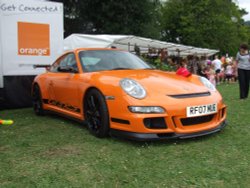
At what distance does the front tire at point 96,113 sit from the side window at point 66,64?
0.81 metres

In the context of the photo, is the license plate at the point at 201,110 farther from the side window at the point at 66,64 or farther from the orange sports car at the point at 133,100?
the side window at the point at 66,64

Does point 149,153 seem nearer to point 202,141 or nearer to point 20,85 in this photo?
point 202,141

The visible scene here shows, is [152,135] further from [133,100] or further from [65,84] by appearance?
[65,84]

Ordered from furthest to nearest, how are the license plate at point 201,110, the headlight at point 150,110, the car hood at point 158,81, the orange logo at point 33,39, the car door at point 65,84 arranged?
the orange logo at point 33,39, the car door at point 65,84, the car hood at point 158,81, the license plate at point 201,110, the headlight at point 150,110

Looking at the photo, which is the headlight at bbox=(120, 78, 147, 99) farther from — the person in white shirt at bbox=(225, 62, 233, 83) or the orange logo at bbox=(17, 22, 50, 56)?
the person in white shirt at bbox=(225, 62, 233, 83)

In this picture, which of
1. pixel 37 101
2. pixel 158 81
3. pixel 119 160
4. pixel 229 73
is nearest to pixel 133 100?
pixel 158 81

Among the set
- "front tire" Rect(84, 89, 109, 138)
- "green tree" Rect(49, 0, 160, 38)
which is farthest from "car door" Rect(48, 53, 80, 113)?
"green tree" Rect(49, 0, 160, 38)

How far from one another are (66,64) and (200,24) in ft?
127

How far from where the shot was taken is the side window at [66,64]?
569cm

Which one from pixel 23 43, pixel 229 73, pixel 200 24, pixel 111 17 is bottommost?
pixel 229 73

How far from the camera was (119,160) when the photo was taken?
149 inches

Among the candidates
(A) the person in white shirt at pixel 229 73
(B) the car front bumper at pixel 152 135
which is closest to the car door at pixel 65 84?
(B) the car front bumper at pixel 152 135

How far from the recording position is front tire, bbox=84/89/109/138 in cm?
459

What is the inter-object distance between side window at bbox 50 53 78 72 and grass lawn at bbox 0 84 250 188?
1028mm
